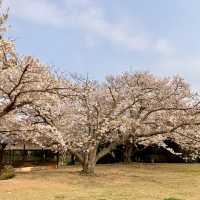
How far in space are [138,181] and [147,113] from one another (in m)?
5.22

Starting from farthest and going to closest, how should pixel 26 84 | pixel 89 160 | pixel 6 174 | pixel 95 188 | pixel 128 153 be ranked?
1. pixel 128 153
2. pixel 89 160
3. pixel 6 174
4. pixel 95 188
5. pixel 26 84

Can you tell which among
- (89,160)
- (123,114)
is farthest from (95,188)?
(123,114)

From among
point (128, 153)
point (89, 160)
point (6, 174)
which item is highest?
point (128, 153)

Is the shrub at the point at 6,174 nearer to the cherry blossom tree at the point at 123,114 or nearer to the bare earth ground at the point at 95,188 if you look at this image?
the bare earth ground at the point at 95,188

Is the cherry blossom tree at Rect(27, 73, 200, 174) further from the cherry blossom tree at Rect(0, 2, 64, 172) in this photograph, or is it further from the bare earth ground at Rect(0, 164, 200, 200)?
the cherry blossom tree at Rect(0, 2, 64, 172)

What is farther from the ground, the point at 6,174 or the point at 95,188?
the point at 6,174

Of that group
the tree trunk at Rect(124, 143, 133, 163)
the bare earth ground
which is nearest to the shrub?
the bare earth ground

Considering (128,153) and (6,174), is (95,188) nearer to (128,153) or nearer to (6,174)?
(6,174)

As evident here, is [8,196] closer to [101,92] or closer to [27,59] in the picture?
[27,59]

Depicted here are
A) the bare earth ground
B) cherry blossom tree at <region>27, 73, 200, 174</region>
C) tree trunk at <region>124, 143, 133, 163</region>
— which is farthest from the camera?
tree trunk at <region>124, 143, 133, 163</region>

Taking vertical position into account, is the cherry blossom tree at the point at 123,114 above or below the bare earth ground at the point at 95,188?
above

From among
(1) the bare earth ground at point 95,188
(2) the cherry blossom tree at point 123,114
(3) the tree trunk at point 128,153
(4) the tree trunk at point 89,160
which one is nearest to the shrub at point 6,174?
(1) the bare earth ground at point 95,188

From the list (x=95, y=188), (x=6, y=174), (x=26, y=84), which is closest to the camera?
(x=26, y=84)

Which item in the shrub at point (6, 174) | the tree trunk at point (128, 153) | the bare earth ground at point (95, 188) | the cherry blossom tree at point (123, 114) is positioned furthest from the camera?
the tree trunk at point (128, 153)
